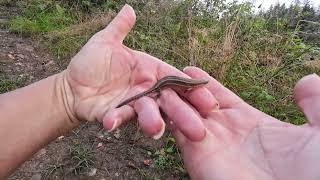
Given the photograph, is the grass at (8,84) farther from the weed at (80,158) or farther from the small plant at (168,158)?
the small plant at (168,158)

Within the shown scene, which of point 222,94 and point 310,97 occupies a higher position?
point 310,97

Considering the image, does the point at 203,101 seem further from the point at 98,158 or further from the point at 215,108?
the point at 98,158

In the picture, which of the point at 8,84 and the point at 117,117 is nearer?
the point at 117,117

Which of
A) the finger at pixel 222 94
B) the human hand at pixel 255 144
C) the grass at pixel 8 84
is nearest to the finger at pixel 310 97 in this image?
the human hand at pixel 255 144

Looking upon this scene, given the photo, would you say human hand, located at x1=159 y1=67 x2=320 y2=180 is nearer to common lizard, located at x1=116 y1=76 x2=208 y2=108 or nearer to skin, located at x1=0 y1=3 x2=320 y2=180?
skin, located at x1=0 y1=3 x2=320 y2=180

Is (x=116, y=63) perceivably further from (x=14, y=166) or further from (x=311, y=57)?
(x=311, y=57)

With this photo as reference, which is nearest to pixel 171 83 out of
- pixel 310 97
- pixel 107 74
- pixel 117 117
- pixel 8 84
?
pixel 107 74
